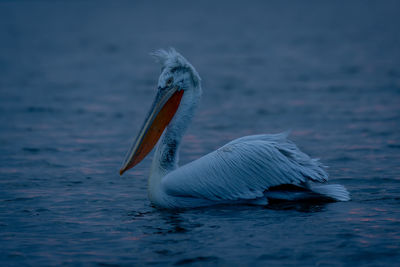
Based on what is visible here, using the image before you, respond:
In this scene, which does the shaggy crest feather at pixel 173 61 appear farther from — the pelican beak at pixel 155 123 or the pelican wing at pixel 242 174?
the pelican wing at pixel 242 174

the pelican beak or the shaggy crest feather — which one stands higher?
the shaggy crest feather

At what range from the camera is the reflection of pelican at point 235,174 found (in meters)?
5.96

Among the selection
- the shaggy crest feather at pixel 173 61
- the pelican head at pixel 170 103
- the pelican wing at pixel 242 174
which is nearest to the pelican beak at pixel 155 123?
the pelican head at pixel 170 103

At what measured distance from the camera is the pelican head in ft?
20.9

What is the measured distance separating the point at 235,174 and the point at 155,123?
3.33ft

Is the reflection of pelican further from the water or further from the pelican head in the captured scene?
the water

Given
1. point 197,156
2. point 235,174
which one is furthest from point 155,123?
point 197,156

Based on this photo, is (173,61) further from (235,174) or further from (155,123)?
(235,174)

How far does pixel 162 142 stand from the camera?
6.46m

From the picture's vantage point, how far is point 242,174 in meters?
6.00

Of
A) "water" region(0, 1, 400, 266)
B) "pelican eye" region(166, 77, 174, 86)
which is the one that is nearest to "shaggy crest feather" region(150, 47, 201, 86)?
"pelican eye" region(166, 77, 174, 86)

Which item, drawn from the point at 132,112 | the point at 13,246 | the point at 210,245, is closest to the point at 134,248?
the point at 210,245

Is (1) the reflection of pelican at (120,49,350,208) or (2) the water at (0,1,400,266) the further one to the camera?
(1) the reflection of pelican at (120,49,350,208)

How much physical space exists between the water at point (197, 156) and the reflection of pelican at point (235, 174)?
0.50 feet
